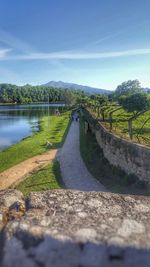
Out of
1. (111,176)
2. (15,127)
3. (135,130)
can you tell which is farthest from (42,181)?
(15,127)

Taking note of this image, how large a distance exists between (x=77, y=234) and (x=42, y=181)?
1608cm

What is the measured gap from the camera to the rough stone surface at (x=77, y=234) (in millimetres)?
1941

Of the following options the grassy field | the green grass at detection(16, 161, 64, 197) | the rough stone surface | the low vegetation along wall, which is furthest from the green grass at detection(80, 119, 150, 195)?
the rough stone surface

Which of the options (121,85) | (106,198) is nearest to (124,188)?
(106,198)

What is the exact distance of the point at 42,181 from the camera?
17.9 m

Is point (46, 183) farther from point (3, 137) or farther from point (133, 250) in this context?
point (3, 137)

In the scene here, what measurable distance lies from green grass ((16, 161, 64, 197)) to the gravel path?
45 cm

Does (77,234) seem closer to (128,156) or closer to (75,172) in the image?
(128,156)

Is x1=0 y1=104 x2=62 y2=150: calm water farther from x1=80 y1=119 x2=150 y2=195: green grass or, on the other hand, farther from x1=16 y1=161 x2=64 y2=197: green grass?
x1=80 y1=119 x2=150 y2=195: green grass

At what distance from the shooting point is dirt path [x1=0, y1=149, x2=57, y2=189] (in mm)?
18750

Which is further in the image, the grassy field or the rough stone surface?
the grassy field

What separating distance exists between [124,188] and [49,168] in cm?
740

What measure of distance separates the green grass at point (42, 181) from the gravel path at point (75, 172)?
1.49 ft

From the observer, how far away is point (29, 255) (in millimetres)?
2000
